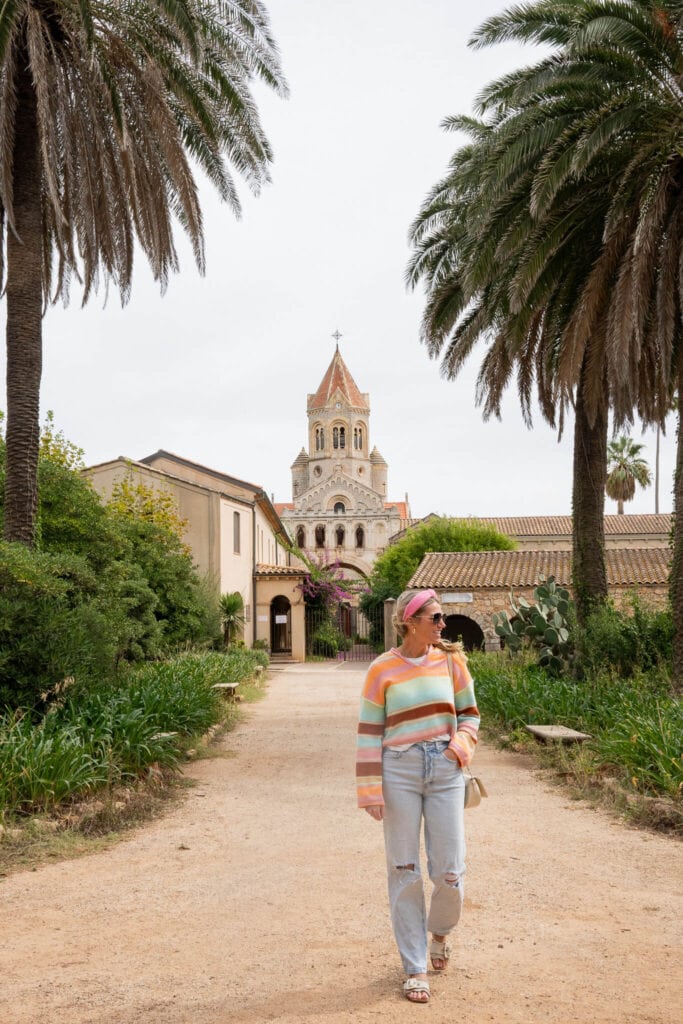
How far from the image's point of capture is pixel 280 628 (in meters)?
45.7

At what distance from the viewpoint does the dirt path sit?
165 inches

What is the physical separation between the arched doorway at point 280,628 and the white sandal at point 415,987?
133ft

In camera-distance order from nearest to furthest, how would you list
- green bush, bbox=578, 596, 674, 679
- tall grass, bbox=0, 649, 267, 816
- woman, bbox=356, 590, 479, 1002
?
1. woman, bbox=356, 590, 479, 1002
2. tall grass, bbox=0, 649, 267, 816
3. green bush, bbox=578, 596, 674, 679

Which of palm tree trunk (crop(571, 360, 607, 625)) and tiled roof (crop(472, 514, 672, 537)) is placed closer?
palm tree trunk (crop(571, 360, 607, 625))

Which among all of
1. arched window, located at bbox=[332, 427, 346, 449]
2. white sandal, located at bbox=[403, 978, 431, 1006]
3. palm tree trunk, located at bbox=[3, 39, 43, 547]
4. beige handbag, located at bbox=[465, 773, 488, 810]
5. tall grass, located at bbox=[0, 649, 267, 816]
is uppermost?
arched window, located at bbox=[332, 427, 346, 449]

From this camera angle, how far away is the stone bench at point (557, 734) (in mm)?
10648

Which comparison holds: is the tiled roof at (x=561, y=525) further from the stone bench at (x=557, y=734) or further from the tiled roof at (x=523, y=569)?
the stone bench at (x=557, y=734)

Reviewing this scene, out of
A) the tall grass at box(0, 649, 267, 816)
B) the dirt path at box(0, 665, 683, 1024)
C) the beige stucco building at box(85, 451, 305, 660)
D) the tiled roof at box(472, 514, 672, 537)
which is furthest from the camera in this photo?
the tiled roof at box(472, 514, 672, 537)

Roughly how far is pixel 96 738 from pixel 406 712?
5.20 m

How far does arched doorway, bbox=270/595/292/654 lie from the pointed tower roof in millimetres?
49140

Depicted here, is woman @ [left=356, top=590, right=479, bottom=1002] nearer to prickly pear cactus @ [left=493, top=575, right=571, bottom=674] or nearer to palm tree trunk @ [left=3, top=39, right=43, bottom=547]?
palm tree trunk @ [left=3, top=39, right=43, bottom=547]

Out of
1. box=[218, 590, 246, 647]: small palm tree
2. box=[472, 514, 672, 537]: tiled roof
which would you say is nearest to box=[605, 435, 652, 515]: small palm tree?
box=[472, 514, 672, 537]: tiled roof

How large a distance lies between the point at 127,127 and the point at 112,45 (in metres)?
1.00

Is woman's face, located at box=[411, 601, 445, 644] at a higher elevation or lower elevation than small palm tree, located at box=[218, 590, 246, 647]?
higher
